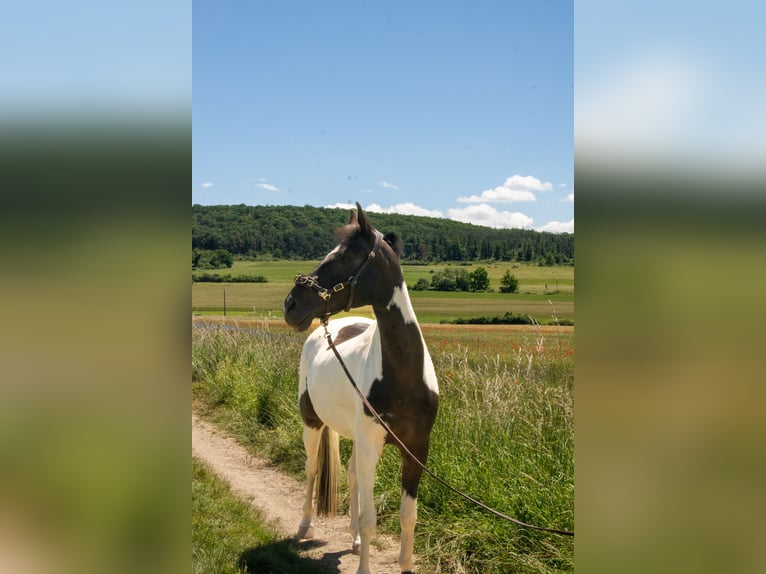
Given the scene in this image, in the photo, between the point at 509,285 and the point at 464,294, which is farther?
the point at 464,294

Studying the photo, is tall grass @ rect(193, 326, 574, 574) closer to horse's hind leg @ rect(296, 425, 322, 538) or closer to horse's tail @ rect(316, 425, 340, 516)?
horse's tail @ rect(316, 425, 340, 516)

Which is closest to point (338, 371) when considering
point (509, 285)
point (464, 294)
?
point (464, 294)

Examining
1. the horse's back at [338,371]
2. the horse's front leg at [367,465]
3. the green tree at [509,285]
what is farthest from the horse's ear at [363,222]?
the green tree at [509,285]

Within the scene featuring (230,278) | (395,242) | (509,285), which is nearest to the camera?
(395,242)

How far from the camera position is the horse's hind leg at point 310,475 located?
5.33 m

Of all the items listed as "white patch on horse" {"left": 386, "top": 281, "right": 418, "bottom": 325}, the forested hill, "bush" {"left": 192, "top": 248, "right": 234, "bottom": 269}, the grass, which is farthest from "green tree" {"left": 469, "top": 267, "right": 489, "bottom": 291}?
"white patch on horse" {"left": 386, "top": 281, "right": 418, "bottom": 325}

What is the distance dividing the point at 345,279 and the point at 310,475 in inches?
101

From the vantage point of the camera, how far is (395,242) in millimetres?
4023

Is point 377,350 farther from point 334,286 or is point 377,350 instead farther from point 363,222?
point 363,222

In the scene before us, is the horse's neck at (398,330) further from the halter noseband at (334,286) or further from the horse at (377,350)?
the halter noseband at (334,286)

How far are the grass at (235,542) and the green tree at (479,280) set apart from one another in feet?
142
